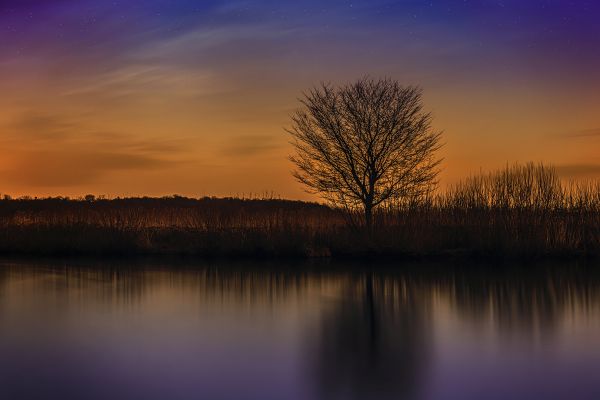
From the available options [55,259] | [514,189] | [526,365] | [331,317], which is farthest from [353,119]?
[526,365]

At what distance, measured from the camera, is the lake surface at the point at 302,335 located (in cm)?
729

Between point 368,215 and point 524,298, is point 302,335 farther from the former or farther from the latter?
point 368,215

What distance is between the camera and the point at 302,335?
10.3 m

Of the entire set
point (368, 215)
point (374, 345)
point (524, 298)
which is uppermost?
point (368, 215)

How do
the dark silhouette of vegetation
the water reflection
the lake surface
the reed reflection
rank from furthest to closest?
the dark silhouette of vegetation < the reed reflection < the lake surface < the water reflection

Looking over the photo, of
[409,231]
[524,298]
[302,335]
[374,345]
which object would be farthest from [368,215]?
[374,345]

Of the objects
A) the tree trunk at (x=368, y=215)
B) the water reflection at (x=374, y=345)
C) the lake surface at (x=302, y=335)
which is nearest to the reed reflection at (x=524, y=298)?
the lake surface at (x=302, y=335)

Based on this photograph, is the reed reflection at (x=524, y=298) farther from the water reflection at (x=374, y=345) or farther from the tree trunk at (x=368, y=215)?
the tree trunk at (x=368, y=215)

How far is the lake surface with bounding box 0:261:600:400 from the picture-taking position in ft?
23.9

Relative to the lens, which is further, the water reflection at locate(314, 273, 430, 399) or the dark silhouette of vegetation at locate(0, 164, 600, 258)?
the dark silhouette of vegetation at locate(0, 164, 600, 258)

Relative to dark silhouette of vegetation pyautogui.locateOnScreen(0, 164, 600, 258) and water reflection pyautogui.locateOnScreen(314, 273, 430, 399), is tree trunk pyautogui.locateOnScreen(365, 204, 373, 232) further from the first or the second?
water reflection pyautogui.locateOnScreen(314, 273, 430, 399)

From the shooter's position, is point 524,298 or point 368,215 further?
point 368,215

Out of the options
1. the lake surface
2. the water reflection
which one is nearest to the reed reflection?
the lake surface

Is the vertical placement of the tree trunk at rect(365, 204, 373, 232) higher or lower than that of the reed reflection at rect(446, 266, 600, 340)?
higher
